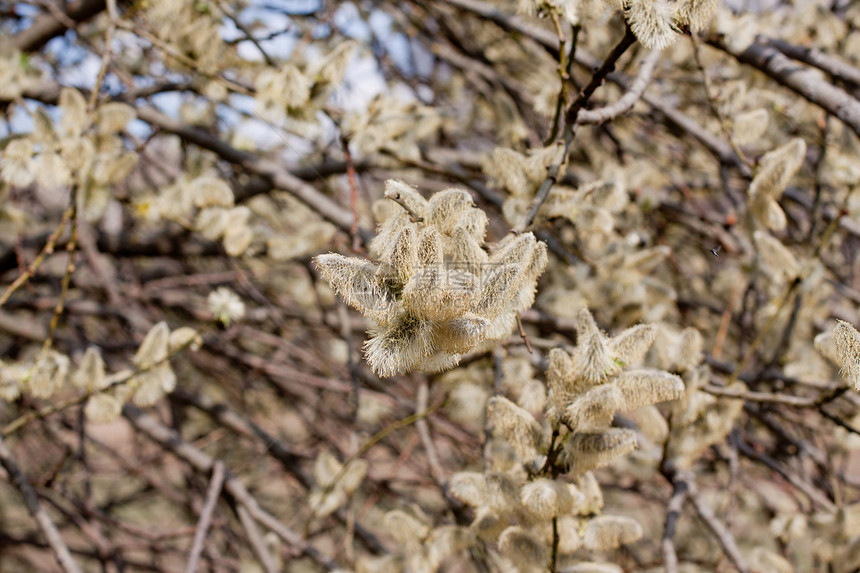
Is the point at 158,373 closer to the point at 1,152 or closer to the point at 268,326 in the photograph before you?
the point at 1,152

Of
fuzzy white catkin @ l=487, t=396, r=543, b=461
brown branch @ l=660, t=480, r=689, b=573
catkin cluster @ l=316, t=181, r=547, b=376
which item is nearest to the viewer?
catkin cluster @ l=316, t=181, r=547, b=376

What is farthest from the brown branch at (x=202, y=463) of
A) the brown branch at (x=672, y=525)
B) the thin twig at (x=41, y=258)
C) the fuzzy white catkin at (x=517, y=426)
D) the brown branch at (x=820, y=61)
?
the brown branch at (x=820, y=61)

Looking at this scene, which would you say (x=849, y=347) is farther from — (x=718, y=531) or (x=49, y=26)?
(x=49, y=26)

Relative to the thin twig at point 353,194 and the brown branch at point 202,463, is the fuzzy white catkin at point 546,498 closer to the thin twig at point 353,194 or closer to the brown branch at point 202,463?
the thin twig at point 353,194

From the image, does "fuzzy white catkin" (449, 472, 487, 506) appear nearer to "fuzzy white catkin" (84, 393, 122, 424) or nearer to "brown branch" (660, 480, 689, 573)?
"brown branch" (660, 480, 689, 573)

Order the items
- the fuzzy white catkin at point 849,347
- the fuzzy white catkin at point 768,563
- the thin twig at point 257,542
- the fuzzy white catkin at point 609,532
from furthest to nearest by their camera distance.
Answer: the thin twig at point 257,542 → the fuzzy white catkin at point 768,563 → the fuzzy white catkin at point 609,532 → the fuzzy white catkin at point 849,347

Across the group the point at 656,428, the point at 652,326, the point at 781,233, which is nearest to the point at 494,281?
the point at 652,326

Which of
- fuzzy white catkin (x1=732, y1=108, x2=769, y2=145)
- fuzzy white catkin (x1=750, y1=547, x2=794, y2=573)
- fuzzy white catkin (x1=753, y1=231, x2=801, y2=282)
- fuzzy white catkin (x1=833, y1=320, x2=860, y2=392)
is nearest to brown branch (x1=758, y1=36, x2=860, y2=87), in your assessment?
fuzzy white catkin (x1=732, y1=108, x2=769, y2=145)
